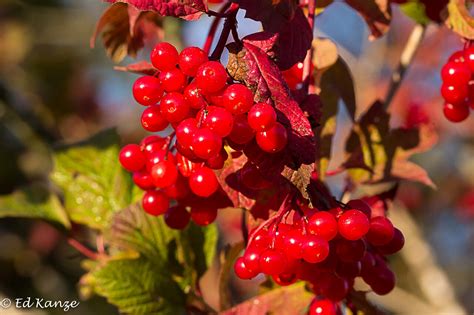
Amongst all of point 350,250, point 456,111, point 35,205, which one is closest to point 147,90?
point 350,250

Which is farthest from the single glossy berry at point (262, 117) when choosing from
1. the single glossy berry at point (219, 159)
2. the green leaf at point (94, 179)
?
the green leaf at point (94, 179)

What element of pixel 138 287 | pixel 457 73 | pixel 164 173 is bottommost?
pixel 138 287

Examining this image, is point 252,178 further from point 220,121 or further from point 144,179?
point 144,179

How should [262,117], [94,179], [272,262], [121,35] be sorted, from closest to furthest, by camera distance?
[262,117] → [272,262] → [121,35] → [94,179]

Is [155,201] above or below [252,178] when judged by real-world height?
below

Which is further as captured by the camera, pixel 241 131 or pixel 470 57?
pixel 470 57

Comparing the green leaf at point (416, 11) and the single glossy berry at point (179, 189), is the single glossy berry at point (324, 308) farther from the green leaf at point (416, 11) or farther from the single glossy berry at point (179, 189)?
the green leaf at point (416, 11)

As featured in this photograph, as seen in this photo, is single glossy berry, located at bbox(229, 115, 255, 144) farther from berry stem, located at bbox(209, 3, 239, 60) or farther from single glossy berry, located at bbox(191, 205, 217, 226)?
single glossy berry, located at bbox(191, 205, 217, 226)

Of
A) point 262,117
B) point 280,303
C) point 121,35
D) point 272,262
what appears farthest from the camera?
point 121,35
